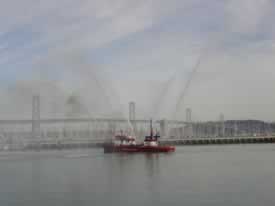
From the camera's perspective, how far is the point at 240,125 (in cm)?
14788

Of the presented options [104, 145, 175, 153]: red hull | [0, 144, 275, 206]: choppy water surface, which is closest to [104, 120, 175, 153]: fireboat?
[104, 145, 175, 153]: red hull

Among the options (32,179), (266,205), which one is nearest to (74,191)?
(32,179)

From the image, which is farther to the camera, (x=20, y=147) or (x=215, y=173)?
(x=20, y=147)

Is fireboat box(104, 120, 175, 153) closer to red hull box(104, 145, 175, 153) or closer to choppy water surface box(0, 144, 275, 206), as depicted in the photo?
red hull box(104, 145, 175, 153)

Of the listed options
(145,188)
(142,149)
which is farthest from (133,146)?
(145,188)

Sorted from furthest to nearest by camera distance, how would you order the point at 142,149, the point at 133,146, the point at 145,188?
the point at 133,146 → the point at 142,149 → the point at 145,188

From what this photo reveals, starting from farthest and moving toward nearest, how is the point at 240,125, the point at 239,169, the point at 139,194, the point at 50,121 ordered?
1. the point at 240,125
2. the point at 50,121
3. the point at 239,169
4. the point at 139,194

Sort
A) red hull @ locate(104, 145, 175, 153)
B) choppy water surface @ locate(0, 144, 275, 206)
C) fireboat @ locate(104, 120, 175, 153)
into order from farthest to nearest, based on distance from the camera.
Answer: fireboat @ locate(104, 120, 175, 153) < red hull @ locate(104, 145, 175, 153) < choppy water surface @ locate(0, 144, 275, 206)

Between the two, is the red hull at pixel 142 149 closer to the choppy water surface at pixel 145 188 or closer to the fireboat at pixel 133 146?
the fireboat at pixel 133 146

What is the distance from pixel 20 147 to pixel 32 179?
61.9 metres

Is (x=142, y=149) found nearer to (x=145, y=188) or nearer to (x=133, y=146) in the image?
(x=133, y=146)

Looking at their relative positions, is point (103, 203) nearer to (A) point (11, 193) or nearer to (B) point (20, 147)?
(A) point (11, 193)

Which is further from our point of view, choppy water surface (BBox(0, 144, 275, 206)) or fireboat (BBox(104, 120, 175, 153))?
fireboat (BBox(104, 120, 175, 153))

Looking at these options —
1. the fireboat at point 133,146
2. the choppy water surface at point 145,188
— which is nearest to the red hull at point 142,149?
the fireboat at point 133,146
